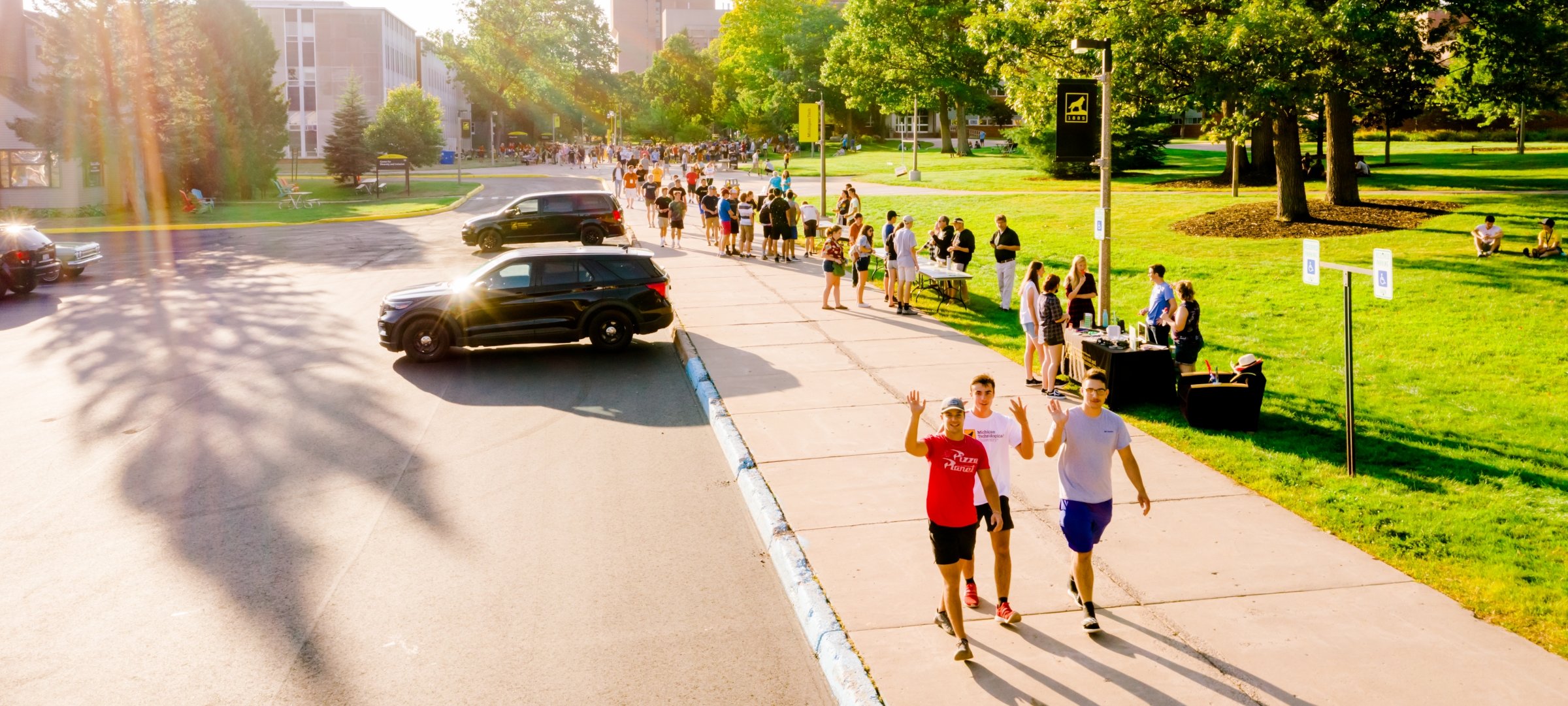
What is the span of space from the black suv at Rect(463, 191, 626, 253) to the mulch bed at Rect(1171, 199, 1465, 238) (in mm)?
14874

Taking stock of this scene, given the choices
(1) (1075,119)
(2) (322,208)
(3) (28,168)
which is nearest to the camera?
(1) (1075,119)

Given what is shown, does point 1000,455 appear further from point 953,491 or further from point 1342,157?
point 1342,157

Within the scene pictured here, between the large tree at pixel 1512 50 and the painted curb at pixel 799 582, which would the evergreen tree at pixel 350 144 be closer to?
the large tree at pixel 1512 50

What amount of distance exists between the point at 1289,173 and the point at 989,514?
72.2ft

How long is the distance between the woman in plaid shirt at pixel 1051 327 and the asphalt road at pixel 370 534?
4201 mm

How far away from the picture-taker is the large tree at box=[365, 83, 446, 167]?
58.5m

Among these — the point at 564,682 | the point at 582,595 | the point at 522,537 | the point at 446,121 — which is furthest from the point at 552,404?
the point at 446,121

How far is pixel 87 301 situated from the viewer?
22750 mm

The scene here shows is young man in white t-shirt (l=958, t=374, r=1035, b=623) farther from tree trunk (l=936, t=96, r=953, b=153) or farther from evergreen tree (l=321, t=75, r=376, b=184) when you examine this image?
tree trunk (l=936, t=96, r=953, b=153)

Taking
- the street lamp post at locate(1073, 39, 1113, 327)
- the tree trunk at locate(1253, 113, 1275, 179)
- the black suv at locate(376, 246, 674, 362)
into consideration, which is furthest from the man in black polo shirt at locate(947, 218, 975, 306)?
the tree trunk at locate(1253, 113, 1275, 179)

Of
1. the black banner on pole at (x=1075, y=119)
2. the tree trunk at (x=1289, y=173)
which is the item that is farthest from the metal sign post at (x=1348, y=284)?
the tree trunk at (x=1289, y=173)

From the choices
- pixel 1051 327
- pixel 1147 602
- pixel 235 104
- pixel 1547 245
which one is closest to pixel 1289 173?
pixel 1547 245

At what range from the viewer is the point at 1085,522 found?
7004 mm

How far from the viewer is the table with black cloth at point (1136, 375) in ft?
42.6
